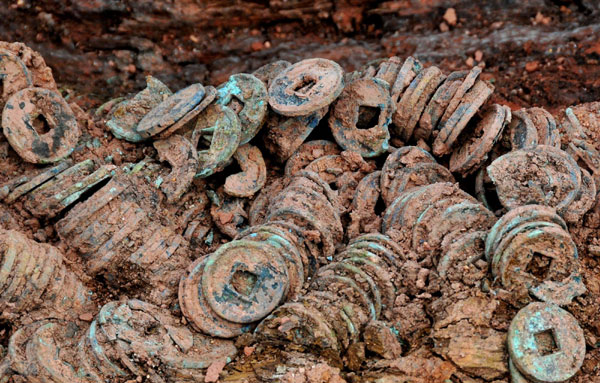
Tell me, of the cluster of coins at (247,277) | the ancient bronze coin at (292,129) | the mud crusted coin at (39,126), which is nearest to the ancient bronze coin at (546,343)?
the cluster of coins at (247,277)

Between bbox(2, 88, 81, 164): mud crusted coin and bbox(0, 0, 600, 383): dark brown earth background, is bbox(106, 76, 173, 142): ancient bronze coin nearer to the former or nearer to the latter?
bbox(2, 88, 81, 164): mud crusted coin

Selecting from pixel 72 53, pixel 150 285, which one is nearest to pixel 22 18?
pixel 72 53

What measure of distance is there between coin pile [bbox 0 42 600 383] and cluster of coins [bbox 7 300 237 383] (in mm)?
13

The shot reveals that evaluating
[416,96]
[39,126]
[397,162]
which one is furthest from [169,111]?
[416,96]

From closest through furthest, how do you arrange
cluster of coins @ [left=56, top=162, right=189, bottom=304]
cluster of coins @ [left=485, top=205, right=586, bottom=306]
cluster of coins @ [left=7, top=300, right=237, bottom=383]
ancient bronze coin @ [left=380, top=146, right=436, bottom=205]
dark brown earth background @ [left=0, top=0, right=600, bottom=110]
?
cluster of coins @ [left=485, top=205, right=586, bottom=306] < cluster of coins @ [left=7, top=300, right=237, bottom=383] < cluster of coins @ [left=56, top=162, right=189, bottom=304] < ancient bronze coin @ [left=380, top=146, right=436, bottom=205] < dark brown earth background @ [left=0, top=0, right=600, bottom=110]

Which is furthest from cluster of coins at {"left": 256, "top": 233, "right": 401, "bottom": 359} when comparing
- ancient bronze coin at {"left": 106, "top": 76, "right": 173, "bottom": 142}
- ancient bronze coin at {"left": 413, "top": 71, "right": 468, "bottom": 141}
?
ancient bronze coin at {"left": 106, "top": 76, "right": 173, "bottom": 142}

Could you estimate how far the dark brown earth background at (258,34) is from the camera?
7.73 meters

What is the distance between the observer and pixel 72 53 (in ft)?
25.9

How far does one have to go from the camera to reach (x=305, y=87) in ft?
18.9

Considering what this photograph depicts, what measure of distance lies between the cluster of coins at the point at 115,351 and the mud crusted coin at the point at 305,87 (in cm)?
206

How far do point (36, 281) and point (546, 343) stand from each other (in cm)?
351

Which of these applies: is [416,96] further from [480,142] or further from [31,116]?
[31,116]

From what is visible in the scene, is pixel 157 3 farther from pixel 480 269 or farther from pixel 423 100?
pixel 480 269

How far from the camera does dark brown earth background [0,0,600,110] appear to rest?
773 centimetres
